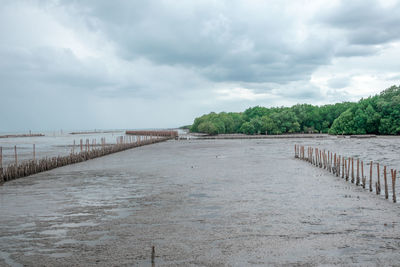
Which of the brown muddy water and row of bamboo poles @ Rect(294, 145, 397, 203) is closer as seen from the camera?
the brown muddy water

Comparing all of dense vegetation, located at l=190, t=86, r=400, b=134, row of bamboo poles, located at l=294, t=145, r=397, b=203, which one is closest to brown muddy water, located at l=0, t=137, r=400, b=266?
row of bamboo poles, located at l=294, t=145, r=397, b=203

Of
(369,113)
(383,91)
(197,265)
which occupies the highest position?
(383,91)

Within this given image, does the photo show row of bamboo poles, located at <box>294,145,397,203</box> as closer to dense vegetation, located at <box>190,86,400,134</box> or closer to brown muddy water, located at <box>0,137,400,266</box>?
brown muddy water, located at <box>0,137,400,266</box>

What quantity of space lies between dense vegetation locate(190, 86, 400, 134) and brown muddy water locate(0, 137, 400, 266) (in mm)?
76038

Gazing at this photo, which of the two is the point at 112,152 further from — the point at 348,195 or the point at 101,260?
the point at 101,260

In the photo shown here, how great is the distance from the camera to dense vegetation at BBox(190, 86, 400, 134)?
8862cm

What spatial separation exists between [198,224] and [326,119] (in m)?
117

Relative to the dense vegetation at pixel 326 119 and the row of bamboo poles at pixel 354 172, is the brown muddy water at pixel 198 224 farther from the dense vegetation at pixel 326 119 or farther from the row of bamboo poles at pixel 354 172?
the dense vegetation at pixel 326 119

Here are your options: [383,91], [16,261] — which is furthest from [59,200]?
[383,91]

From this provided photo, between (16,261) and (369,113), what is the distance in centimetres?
9549

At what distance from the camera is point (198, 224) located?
12703mm

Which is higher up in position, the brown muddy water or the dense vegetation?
the dense vegetation

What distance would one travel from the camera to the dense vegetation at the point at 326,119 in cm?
8862

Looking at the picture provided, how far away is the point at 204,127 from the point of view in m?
130
